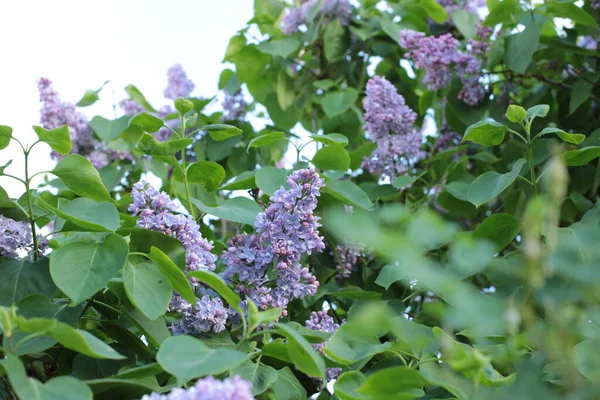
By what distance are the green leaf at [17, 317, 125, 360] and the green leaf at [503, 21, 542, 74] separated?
56.2 inches

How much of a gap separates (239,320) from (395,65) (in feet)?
4.50

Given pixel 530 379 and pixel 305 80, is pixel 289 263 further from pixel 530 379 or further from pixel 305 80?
pixel 305 80

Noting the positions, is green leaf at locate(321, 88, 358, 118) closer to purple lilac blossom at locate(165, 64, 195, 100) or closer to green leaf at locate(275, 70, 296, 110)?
green leaf at locate(275, 70, 296, 110)

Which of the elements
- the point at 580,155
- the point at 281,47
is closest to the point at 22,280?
the point at 580,155

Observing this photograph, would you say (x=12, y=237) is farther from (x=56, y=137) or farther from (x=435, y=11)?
(x=435, y=11)

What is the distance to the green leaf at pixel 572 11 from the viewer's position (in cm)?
177

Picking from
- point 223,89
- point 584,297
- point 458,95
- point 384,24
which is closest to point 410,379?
point 584,297

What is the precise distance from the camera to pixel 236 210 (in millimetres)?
1113

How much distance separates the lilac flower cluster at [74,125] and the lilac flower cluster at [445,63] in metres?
0.86

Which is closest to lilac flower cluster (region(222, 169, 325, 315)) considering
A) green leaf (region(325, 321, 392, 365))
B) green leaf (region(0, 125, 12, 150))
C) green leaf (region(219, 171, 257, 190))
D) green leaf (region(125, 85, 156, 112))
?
green leaf (region(325, 321, 392, 365))

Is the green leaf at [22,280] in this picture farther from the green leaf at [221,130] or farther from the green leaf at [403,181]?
the green leaf at [403,181]

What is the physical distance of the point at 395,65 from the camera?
222 centimetres

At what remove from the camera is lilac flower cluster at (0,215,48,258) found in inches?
39.6

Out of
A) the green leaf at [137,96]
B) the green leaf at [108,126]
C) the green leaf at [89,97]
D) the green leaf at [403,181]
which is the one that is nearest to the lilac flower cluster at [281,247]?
the green leaf at [403,181]
